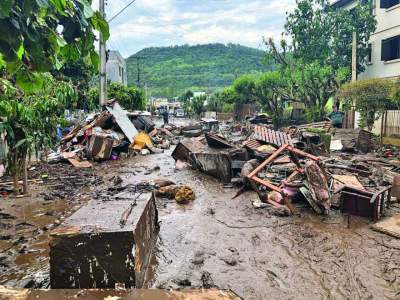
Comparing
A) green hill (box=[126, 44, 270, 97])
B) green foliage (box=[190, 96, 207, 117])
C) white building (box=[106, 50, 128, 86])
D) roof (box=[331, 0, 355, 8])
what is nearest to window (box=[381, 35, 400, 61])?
roof (box=[331, 0, 355, 8])

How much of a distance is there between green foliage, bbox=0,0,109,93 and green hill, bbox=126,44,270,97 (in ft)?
220

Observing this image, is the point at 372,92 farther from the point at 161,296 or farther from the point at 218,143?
the point at 161,296

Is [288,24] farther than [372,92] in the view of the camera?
Yes

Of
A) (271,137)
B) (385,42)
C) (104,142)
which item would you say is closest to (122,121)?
(104,142)

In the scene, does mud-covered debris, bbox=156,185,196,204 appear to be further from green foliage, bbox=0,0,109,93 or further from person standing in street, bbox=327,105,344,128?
person standing in street, bbox=327,105,344,128

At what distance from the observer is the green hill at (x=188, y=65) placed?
6956cm

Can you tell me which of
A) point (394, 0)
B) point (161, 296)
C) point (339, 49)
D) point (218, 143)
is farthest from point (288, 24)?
point (161, 296)

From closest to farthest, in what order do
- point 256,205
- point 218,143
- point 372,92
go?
point 256,205, point 218,143, point 372,92

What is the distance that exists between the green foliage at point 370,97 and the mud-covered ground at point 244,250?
9.22 meters

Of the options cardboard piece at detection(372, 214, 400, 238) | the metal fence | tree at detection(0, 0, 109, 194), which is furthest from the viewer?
the metal fence

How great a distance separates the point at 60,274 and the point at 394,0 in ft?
77.1

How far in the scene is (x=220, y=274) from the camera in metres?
4.61

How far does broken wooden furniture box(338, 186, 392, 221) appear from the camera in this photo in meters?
6.66

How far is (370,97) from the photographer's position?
15.6 m
